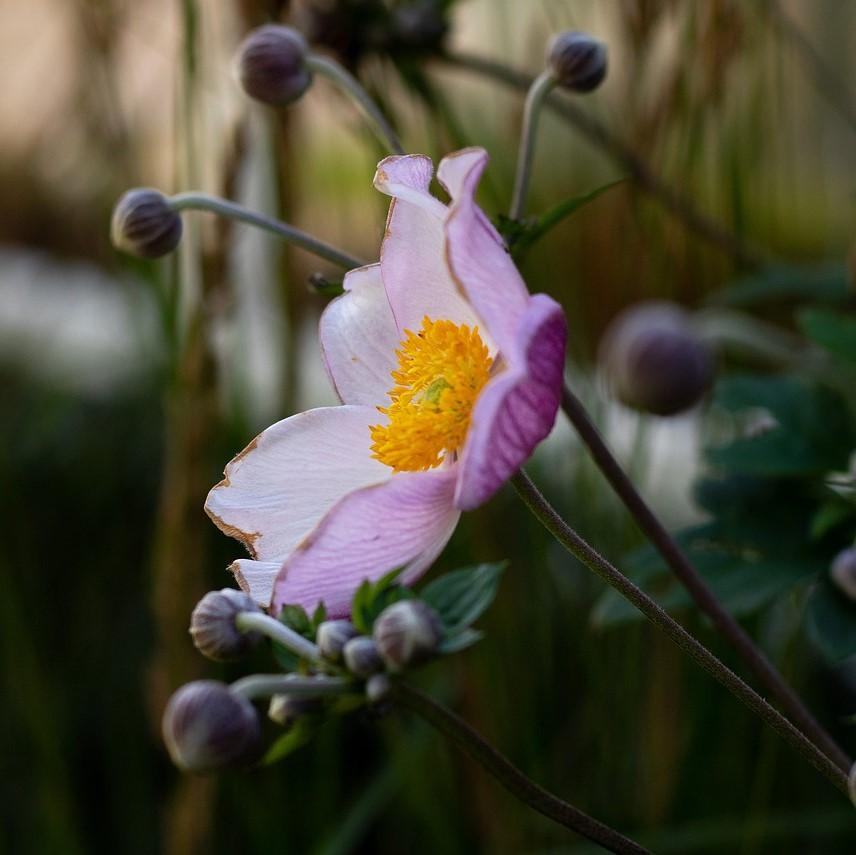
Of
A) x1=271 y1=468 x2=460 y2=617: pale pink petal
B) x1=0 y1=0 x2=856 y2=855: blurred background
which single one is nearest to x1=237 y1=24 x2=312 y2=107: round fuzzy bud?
x1=0 y1=0 x2=856 y2=855: blurred background

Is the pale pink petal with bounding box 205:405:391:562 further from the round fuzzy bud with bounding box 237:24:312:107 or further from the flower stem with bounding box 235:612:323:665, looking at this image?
the round fuzzy bud with bounding box 237:24:312:107

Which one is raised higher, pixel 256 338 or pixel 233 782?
pixel 256 338

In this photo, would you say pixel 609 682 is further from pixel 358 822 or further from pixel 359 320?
pixel 359 320

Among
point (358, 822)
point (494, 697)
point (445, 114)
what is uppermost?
point (445, 114)

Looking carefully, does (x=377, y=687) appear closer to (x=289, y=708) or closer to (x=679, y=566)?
(x=289, y=708)

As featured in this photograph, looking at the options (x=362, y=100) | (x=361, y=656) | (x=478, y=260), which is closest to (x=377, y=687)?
(x=361, y=656)

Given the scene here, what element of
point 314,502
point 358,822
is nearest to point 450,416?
point 314,502
